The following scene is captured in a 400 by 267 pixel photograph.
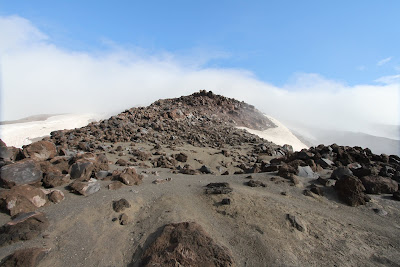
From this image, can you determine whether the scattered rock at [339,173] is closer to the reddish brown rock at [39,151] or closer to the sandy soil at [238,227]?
the sandy soil at [238,227]

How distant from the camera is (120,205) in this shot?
4.36 m

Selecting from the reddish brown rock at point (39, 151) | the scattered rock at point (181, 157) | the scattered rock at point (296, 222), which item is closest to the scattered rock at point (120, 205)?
the scattered rock at point (296, 222)

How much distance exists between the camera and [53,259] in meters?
3.28

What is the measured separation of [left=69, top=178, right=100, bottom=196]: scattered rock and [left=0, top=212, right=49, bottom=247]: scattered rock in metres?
0.93

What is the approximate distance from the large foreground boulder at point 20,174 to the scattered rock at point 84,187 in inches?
29.8

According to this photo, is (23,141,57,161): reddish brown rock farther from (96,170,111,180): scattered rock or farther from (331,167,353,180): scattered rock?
(331,167,353,180): scattered rock

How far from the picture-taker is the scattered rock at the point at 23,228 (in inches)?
139

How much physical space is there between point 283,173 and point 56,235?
5.04m

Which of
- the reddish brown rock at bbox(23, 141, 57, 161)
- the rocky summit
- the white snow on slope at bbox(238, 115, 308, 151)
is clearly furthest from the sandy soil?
the white snow on slope at bbox(238, 115, 308, 151)

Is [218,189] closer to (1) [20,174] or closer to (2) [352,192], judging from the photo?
(2) [352,192]

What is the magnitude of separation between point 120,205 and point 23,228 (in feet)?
4.57

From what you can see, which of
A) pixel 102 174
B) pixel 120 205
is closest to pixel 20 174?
pixel 102 174

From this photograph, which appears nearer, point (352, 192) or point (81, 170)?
point (352, 192)

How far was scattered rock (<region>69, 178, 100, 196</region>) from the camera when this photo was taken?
490cm
